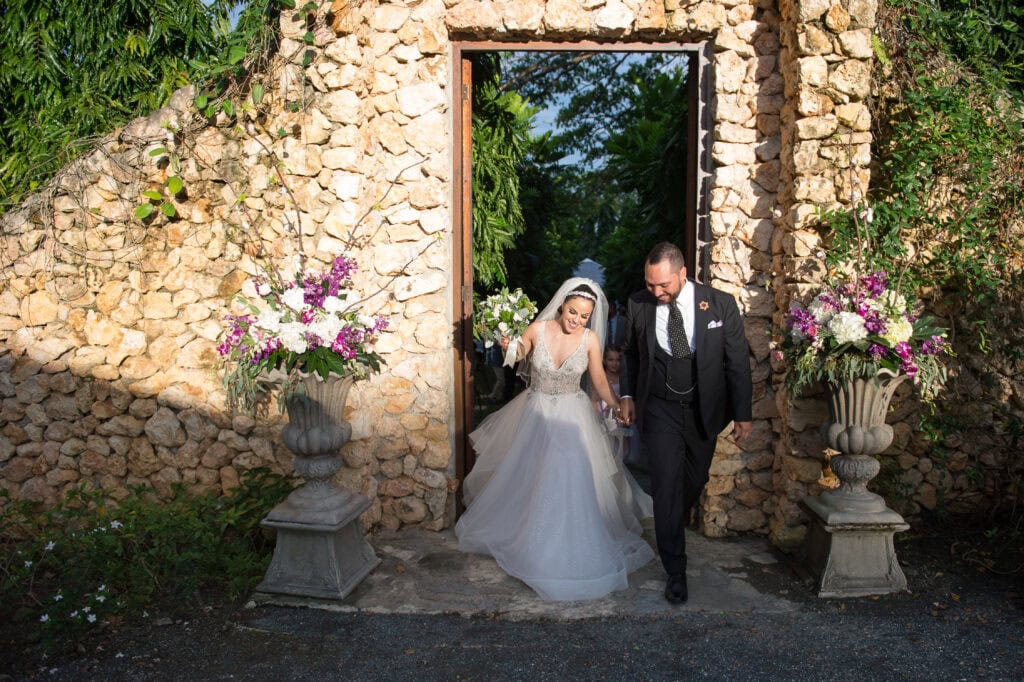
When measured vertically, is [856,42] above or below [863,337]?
above

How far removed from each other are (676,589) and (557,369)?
1.51 metres

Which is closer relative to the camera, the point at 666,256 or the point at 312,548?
the point at 666,256

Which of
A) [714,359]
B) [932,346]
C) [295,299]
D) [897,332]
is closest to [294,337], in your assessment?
[295,299]

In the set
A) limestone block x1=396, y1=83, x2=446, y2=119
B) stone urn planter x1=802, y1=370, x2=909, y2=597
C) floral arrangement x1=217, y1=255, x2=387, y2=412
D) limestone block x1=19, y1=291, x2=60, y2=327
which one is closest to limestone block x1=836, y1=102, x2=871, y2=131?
stone urn planter x1=802, y1=370, x2=909, y2=597

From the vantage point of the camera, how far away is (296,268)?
468cm

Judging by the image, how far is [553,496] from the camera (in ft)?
13.9

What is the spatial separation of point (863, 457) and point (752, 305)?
46.6 inches

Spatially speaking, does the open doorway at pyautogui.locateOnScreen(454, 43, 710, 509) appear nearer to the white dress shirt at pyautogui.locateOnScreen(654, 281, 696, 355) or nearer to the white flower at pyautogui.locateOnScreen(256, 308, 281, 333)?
the white dress shirt at pyautogui.locateOnScreen(654, 281, 696, 355)

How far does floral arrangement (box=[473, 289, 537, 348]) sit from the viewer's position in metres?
4.70

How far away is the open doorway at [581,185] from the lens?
15.7ft

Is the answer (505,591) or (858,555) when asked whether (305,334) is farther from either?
(858,555)

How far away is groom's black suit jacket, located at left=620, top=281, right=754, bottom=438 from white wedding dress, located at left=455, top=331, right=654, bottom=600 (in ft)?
1.96

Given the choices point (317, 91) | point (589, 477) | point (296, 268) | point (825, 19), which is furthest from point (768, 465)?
point (317, 91)

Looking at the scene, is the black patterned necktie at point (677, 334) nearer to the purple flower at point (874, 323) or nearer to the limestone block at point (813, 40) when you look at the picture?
the purple flower at point (874, 323)
